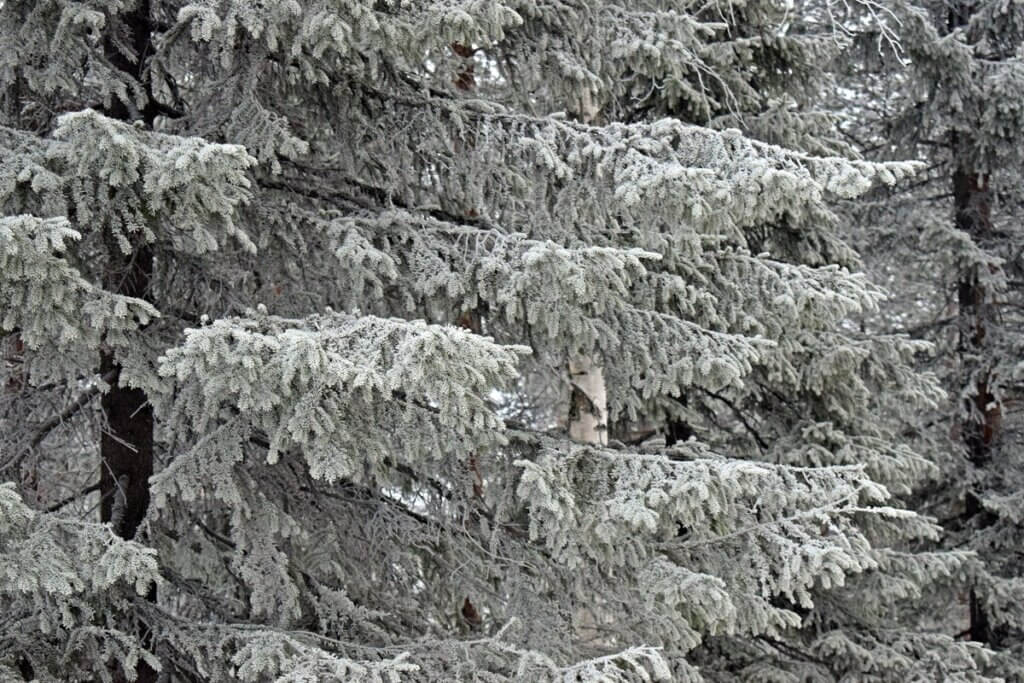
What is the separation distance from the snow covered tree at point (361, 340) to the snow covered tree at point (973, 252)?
380 centimetres

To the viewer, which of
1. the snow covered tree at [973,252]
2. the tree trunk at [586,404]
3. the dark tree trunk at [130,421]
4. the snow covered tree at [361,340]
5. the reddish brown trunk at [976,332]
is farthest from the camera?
the reddish brown trunk at [976,332]

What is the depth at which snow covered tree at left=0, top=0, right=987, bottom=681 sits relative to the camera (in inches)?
143

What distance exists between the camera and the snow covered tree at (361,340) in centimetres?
362

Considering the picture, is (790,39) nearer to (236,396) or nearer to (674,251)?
(674,251)

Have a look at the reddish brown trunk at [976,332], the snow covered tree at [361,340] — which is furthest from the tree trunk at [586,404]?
the reddish brown trunk at [976,332]

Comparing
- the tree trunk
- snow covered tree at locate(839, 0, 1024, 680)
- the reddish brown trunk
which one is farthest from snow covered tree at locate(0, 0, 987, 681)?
the reddish brown trunk

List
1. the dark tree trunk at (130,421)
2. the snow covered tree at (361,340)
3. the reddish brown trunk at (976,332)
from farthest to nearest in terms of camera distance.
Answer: the reddish brown trunk at (976,332) < the dark tree trunk at (130,421) < the snow covered tree at (361,340)

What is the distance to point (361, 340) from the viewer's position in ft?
11.7

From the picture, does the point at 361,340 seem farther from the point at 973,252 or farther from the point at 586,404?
the point at 973,252

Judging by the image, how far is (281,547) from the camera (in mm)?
5082

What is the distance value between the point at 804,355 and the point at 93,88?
478 centimetres

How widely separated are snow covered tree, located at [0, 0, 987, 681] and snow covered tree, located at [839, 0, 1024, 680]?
380 centimetres

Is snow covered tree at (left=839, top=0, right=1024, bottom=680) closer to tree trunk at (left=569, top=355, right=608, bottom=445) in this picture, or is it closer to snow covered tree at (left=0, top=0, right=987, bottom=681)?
tree trunk at (left=569, top=355, right=608, bottom=445)

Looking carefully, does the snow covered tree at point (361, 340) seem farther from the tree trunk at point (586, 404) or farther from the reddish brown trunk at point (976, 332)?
the reddish brown trunk at point (976, 332)
